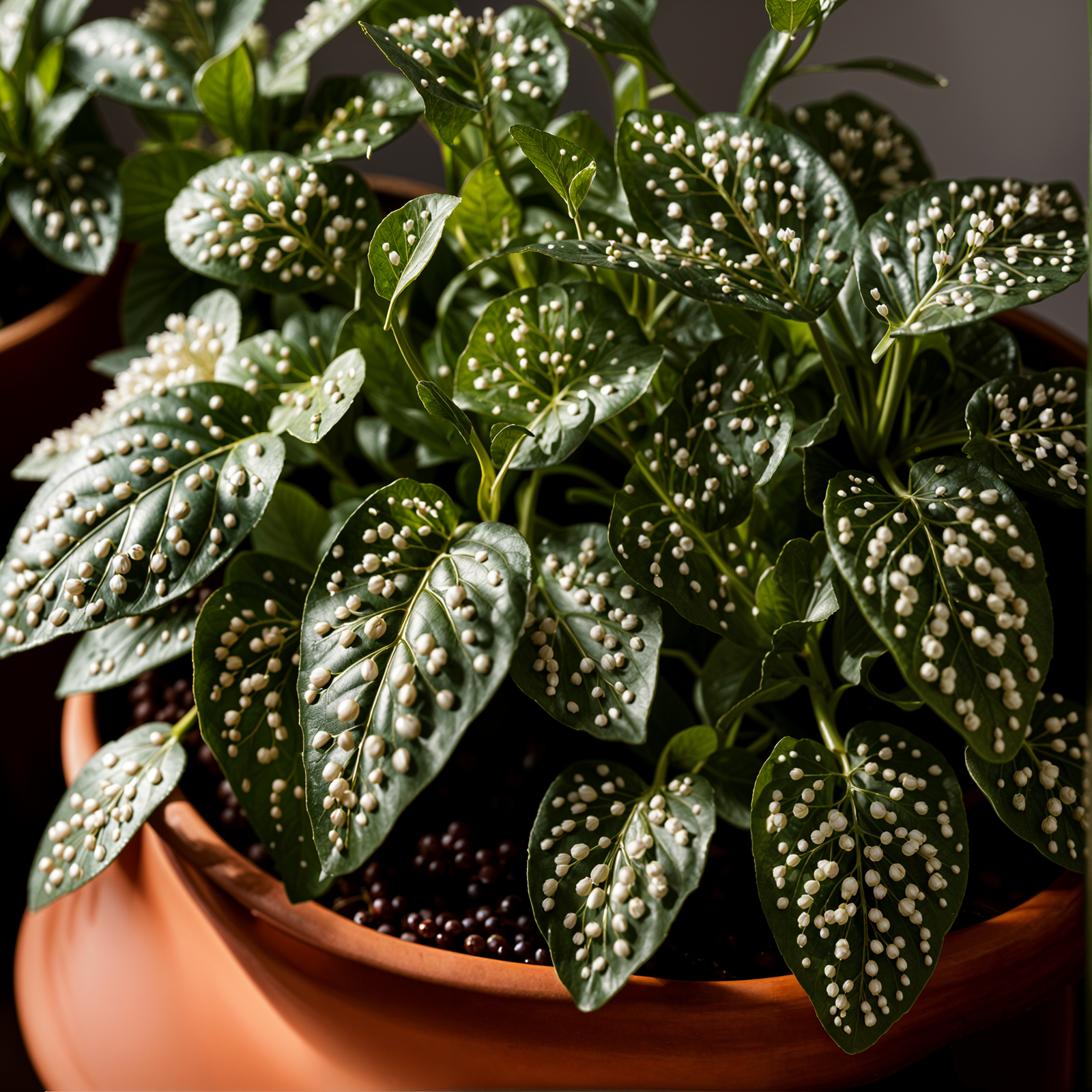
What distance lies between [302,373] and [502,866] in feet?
1.11

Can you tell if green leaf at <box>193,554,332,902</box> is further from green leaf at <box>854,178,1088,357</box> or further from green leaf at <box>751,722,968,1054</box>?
green leaf at <box>854,178,1088,357</box>

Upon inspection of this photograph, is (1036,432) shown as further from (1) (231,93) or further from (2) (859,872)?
(1) (231,93)

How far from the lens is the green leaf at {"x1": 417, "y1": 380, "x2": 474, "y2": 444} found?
18.6 inches

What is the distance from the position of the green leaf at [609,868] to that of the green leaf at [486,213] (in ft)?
1.17

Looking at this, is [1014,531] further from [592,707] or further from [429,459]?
[429,459]

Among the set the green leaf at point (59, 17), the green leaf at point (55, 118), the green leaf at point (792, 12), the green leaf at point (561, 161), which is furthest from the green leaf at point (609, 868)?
the green leaf at point (59, 17)

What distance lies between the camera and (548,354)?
0.55 metres

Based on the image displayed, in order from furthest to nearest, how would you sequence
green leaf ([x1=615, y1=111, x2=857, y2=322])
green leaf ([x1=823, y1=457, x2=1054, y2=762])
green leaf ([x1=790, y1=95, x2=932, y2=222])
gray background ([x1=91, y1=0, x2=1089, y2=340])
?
gray background ([x1=91, y1=0, x2=1089, y2=340]), green leaf ([x1=790, y1=95, x2=932, y2=222]), green leaf ([x1=615, y1=111, x2=857, y2=322]), green leaf ([x1=823, y1=457, x2=1054, y2=762])

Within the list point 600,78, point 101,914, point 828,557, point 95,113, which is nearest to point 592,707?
point 828,557

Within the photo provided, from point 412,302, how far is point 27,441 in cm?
38

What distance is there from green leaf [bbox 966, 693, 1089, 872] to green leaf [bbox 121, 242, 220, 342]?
70 centimetres

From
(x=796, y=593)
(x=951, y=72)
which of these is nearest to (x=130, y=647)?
(x=796, y=593)

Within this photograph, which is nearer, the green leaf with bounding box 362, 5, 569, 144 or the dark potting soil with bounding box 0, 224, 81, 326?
the green leaf with bounding box 362, 5, 569, 144

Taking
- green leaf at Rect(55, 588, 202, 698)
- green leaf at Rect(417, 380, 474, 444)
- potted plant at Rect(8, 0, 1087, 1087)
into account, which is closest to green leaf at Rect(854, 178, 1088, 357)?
potted plant at Rect(8, 0, 1087, 1087)
